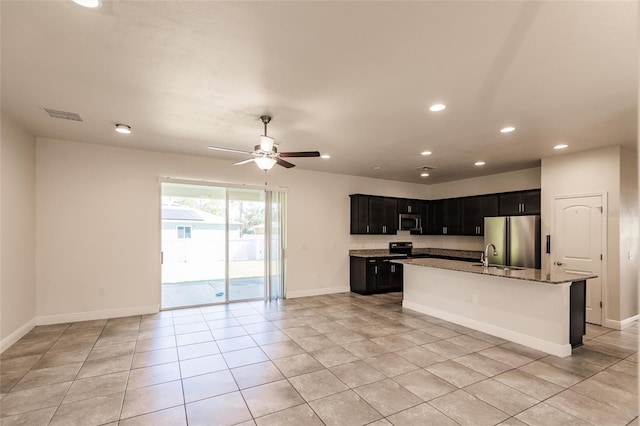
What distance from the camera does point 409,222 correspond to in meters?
7.97

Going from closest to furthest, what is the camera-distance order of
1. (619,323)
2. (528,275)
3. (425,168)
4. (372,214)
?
(528,275), (619,323), (425,168), (372,214)

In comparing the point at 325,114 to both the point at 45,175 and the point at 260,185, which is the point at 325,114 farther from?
the point at 45,175

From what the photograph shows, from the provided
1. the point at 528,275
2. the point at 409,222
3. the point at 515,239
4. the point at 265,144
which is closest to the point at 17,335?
the point at 265,144

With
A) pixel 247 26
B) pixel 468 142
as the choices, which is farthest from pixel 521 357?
pixel 247 26

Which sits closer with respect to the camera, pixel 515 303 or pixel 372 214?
pixel 515 303

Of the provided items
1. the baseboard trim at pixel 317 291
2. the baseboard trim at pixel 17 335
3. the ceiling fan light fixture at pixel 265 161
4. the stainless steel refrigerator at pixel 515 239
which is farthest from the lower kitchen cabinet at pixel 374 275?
the baseboard trim at pixel 17 335

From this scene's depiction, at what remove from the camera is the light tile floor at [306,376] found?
2.46 m

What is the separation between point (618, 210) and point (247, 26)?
5.75 metres

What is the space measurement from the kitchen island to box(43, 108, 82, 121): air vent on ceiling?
525 centimetres

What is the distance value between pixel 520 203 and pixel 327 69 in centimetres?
547

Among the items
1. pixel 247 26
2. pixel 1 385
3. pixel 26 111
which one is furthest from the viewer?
pixel 26 111

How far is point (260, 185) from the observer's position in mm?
6266

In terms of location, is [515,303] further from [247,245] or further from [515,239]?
[247,245]

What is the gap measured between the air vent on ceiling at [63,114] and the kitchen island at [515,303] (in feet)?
17.2
